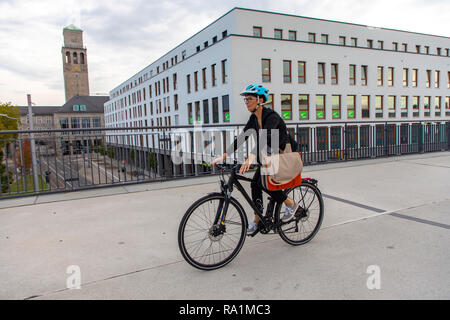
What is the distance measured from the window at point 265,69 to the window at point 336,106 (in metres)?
8.09

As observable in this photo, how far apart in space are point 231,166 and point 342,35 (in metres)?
41.0

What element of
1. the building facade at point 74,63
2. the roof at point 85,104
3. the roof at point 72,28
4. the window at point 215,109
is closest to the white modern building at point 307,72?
the window at point 215,109

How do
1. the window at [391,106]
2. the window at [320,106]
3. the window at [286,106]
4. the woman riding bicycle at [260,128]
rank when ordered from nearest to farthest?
the woman riding bicycle at [260,128] → the window at [286,106] → the window at [320,106] → the window at [391,106]

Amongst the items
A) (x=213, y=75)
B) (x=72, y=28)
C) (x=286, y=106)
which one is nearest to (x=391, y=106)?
(x=286, y=106)

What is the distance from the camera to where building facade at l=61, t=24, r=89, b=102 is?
115438 mm

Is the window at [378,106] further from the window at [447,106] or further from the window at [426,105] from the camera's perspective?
the window at [447,106]

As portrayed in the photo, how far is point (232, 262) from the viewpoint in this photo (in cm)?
322

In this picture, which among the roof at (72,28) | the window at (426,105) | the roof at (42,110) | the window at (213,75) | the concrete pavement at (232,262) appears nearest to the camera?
the concrete pavement at (232,262)

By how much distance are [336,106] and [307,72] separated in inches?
203

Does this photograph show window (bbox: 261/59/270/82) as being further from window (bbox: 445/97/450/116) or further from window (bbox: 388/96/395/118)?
window (bbox: 445/97/450/116)

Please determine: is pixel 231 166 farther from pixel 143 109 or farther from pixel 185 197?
pixel 143 109

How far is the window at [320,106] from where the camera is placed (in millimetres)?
32781

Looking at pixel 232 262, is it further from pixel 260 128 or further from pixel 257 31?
pixel 257 31

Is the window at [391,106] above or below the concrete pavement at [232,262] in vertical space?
above
